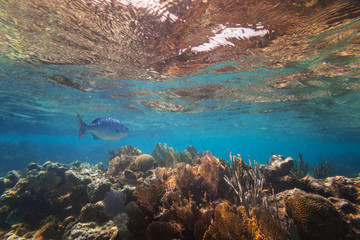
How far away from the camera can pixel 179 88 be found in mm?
14008

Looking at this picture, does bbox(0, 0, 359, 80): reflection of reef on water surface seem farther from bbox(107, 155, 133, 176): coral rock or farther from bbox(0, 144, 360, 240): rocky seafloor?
bbox(107, 155, 133, 176): coral rock

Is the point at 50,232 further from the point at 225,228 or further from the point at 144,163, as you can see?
the point at 225,228

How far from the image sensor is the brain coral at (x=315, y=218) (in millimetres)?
2383

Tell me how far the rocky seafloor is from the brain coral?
0.5 inches

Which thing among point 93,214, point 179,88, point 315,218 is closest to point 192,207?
point 315,218

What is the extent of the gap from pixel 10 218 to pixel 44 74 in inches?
429

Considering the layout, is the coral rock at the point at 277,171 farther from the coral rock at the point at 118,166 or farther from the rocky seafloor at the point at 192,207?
the coral rock at the point at 118,166

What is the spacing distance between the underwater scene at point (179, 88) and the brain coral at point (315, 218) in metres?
0.01

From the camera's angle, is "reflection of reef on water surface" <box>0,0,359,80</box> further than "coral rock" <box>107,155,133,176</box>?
No

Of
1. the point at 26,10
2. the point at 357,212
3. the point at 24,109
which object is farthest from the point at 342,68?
the point at 24,109

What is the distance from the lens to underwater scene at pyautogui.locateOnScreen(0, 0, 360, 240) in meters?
2.62

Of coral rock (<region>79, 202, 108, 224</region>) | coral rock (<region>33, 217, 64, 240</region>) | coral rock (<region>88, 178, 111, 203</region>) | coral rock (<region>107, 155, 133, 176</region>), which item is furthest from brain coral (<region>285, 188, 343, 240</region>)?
coral rock (<region>107, 155, 133, 176</region>)

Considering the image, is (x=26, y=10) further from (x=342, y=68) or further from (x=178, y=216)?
(x=342, y=68)

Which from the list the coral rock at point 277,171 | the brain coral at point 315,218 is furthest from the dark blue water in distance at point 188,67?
the brain coral at point 315,218
